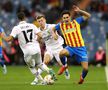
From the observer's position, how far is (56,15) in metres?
36.0

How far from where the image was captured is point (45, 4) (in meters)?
37.4

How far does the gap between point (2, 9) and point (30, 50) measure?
17.6 m

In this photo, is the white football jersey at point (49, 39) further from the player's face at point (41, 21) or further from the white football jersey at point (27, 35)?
the white football jersey at point (27, 35)

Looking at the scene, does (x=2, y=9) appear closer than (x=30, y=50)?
No

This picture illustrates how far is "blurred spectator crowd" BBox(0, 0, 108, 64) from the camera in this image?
35.5 m

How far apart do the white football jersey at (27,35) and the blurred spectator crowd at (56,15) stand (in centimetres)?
1497

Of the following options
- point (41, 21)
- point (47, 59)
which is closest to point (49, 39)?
point (47, 59)

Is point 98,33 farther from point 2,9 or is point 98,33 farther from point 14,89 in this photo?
point 14,89

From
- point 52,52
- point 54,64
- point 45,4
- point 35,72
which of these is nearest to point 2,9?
point 45,4

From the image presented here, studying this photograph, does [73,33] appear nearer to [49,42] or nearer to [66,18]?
[66,18]

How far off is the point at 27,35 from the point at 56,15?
16.4 metres

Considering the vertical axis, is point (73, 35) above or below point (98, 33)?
above

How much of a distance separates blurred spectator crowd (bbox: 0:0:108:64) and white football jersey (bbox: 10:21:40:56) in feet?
49.1

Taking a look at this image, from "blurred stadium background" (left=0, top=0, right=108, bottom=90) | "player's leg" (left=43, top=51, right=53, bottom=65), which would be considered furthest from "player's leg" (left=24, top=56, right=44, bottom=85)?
"blurred stadium background" (left=0, top=0, right=108, bottom=90)
